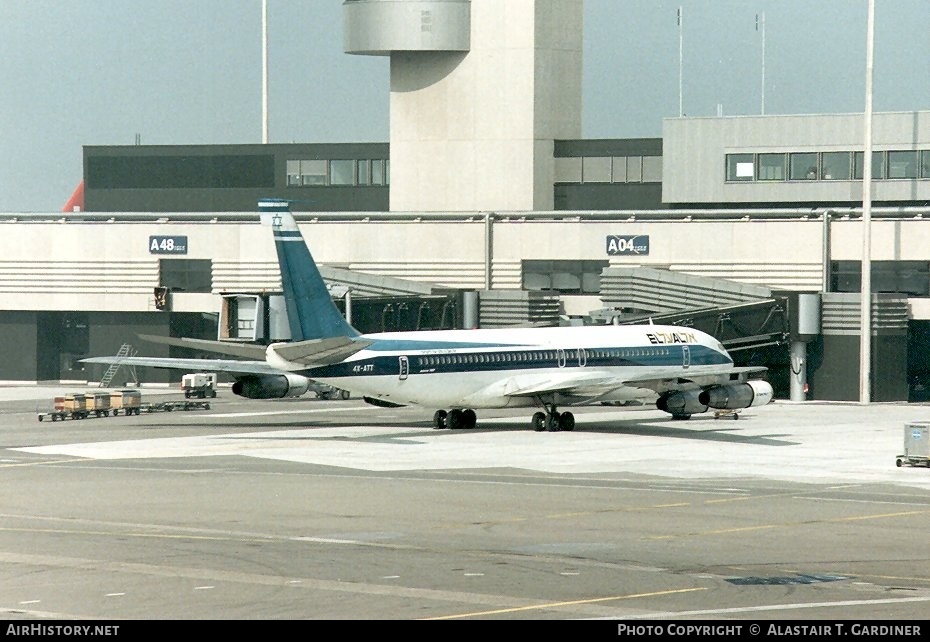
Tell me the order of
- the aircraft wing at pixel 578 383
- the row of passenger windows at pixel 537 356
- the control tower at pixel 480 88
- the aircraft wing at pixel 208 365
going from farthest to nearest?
the control tower at pixel 480 88, the aircraft wing at pixel 208 365, the aircraft wing at pixel 578 383, the row of passenger windows at pixel 537 356

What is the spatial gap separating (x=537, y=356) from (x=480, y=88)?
1782 inches

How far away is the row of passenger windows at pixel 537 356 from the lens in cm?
6594

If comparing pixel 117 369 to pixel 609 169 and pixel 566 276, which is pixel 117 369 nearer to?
pixel 566 276

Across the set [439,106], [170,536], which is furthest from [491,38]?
[170,536]

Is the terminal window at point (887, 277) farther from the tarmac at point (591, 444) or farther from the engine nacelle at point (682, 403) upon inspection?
the engine nacelle at point (682, 403)

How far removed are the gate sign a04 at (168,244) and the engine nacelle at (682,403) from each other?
150 ft

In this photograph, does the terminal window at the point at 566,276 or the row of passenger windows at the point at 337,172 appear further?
the row of passenger windows at the point at 337,172

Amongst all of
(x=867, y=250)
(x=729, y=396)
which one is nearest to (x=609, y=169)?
(x=867, y=250)

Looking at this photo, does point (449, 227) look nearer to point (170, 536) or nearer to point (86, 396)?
point (86, 396)

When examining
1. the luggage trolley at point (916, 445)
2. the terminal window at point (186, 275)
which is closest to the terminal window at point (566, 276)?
the terminal window at point (186, 275)

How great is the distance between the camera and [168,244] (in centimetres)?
10844

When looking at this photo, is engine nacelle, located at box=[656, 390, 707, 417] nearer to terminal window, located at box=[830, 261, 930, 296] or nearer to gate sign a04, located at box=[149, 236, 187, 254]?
terminal window, located at box=[830, 261, 930, 296]

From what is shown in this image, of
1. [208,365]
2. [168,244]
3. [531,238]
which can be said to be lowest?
[208,365]

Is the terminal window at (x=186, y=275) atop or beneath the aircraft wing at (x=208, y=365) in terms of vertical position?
atop
